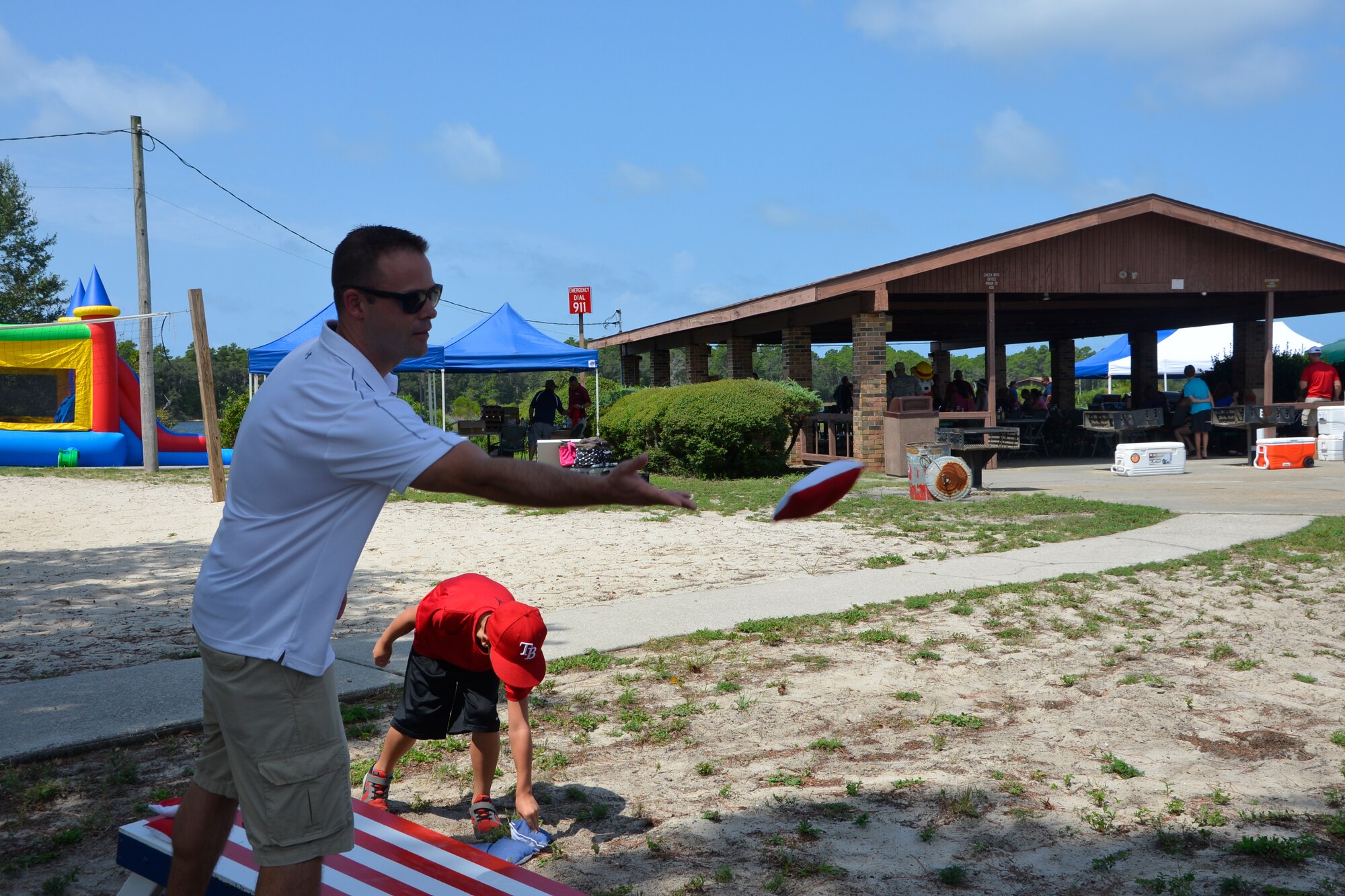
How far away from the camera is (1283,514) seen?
37.1ft

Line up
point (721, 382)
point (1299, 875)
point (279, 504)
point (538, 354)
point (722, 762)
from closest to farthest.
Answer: point (279, 504)
point (1299, 875)
point (722, 762)
point (721, 382)
point (538, 354)

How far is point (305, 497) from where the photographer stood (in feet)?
7.11

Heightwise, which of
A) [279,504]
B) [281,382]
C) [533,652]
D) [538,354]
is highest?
[538,354]

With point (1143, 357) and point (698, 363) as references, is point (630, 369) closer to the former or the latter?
point (698, 363)

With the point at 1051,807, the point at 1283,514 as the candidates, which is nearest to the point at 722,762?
the point at 1051,807

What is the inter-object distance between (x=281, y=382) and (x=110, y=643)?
16.2ft

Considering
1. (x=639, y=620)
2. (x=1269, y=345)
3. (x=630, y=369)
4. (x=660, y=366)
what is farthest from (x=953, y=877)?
(x=630, y=369)

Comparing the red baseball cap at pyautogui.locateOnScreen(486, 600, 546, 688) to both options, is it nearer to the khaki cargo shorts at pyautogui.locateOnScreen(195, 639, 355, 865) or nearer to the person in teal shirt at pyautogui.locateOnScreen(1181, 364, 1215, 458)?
the khaki cargo shorts at pyautogui.locateOnScreen(195, 639, 355, 865)

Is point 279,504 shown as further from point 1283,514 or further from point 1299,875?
point 1283,514

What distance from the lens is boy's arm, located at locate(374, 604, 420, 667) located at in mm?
3721

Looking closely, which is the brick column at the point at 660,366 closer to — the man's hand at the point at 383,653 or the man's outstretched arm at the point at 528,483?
the man's hand at the point at 383,653

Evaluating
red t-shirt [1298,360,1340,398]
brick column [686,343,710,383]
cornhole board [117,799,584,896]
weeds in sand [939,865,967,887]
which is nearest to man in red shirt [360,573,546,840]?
cornhole board [117,799,584,896]

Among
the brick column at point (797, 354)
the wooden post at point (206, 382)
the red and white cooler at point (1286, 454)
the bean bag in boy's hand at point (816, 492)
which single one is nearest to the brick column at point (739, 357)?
the brick column at point (797, 354)

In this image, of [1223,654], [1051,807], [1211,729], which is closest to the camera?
[1051,807]
